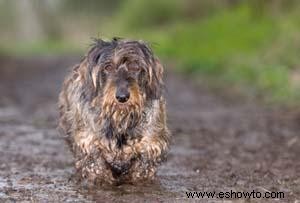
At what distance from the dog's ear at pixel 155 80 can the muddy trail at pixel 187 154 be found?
813mm

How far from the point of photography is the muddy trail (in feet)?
24.4

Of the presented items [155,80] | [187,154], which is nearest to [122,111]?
[155,80]

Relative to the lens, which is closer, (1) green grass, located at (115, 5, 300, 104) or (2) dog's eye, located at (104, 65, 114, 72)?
(2) dog's eye, located at (104, 65, 114, 72)

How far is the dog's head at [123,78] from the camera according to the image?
711 centimetres

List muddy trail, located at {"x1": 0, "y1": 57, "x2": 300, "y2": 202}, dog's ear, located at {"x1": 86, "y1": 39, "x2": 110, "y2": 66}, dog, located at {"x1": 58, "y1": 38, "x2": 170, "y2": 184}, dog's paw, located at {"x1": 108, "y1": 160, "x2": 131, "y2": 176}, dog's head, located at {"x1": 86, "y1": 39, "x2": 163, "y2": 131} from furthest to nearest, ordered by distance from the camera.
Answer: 1. dog's paw, located at {"x1": 108, "y1": 160, "x2": 131, "y2": 176}
2. dog's ear, located at {"x1": 86, "y1": 39, "x2": 110, "y2": 66}
3. muddy trail, located at {"x1": 0, "y1": 57, "x2": 300, "y2": 202}
4. dog, located at {"x1": 58, "y1": 38, "x2": 170, "y2": 184}
5. dog's head, located at {"x1": 86, "y1": 39, "x2": 163, "y2": 131}

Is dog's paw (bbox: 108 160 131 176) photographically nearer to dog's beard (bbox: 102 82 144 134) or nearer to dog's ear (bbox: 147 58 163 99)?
dog's beard (bbox: 102 82 144 134)

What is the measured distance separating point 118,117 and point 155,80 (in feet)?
1.66

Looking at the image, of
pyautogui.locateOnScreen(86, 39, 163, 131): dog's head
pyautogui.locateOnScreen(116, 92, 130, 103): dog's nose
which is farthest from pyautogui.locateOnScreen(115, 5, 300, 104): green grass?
pyautogui.locateOnScreen(116, 92, 130, 103): dog's nose

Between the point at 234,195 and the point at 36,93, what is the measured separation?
445 inches

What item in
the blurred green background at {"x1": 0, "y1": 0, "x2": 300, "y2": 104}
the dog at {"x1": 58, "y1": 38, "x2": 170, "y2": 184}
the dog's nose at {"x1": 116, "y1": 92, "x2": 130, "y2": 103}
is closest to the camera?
the dog's nose at {"x1": 116, "y1": 92, "x2": 130, "y2": 103}

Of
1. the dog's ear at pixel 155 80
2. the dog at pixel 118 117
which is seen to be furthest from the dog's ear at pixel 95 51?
the dog's ear at pixel 155 80

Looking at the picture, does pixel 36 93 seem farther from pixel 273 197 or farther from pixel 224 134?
pixel 273 197

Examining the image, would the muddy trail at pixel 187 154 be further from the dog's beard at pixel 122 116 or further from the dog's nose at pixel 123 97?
the dog's nose at pixel 123 97

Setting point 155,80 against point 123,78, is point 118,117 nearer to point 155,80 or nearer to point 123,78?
point 123,78
